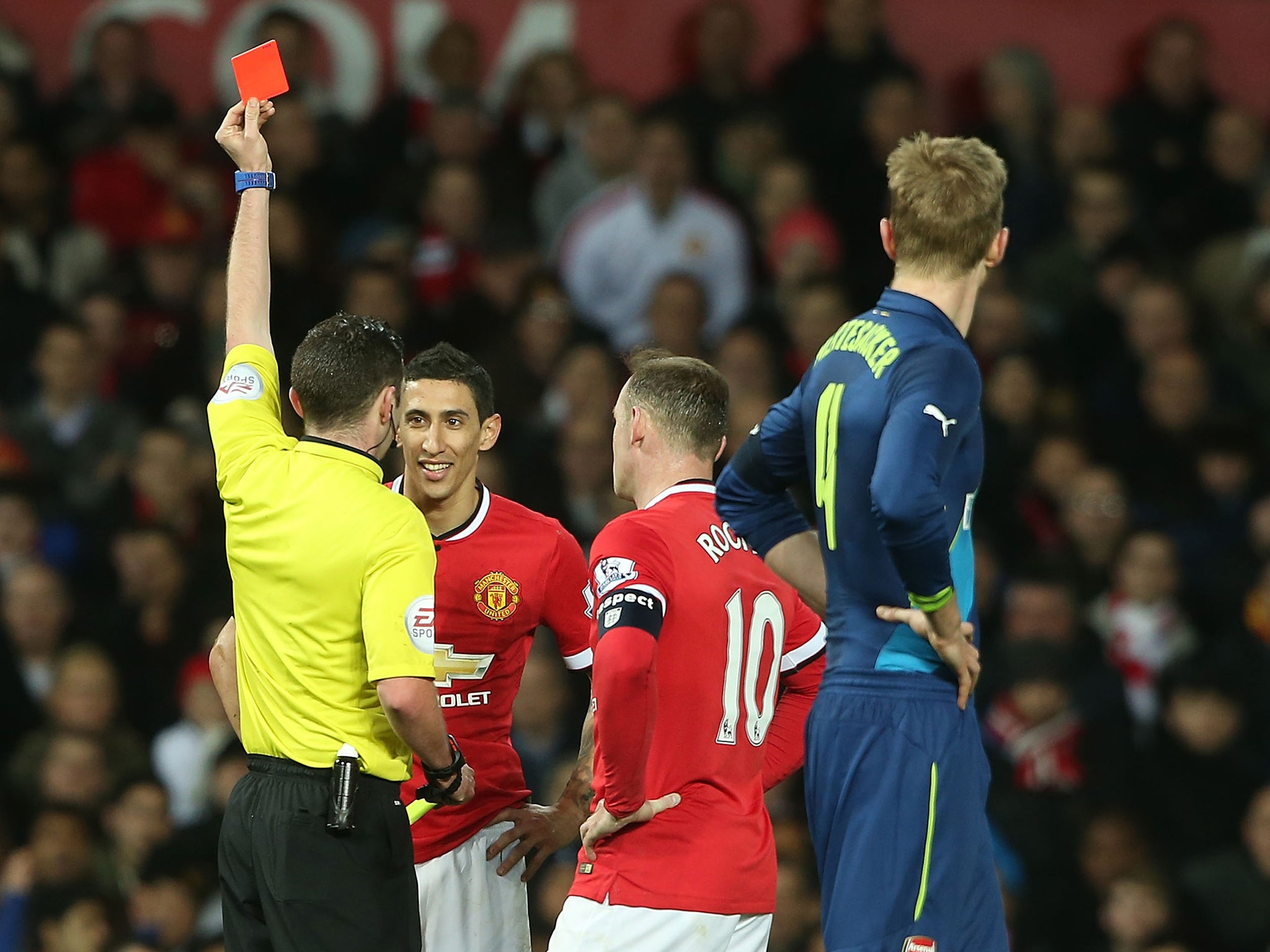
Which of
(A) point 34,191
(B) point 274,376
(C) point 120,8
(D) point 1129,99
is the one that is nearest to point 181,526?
(A) point 34,191

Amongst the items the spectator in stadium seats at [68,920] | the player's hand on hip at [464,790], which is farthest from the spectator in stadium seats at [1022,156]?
the player's hand on hip at [464,790]

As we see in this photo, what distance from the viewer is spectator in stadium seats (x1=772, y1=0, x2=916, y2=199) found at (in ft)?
35.2

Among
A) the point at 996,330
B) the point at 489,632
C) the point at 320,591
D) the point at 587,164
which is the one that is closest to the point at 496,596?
the point at 489,632

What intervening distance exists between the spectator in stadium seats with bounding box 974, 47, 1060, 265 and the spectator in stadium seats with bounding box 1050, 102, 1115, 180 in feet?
0.29

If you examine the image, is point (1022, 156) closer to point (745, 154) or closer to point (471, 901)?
point (745, 154)

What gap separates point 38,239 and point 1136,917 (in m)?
6.85

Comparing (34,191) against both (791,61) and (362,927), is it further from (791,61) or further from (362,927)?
(362,927)

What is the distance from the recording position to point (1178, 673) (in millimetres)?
8039

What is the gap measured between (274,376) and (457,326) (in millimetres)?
5360

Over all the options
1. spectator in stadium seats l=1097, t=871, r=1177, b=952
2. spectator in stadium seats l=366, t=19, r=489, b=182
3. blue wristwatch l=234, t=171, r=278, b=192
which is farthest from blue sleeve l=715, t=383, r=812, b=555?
spectator in stadium seats l=366, t=19, r=489, b=182

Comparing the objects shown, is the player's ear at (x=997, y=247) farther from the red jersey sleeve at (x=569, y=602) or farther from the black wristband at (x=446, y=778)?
the black wristband at (x=446, y=778)

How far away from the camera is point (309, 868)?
3943mm

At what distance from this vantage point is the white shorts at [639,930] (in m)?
4.16

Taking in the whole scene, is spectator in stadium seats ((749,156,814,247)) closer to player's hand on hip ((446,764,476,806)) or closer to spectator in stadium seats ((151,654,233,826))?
spectator in stadium seats ((151,654,233,826))
